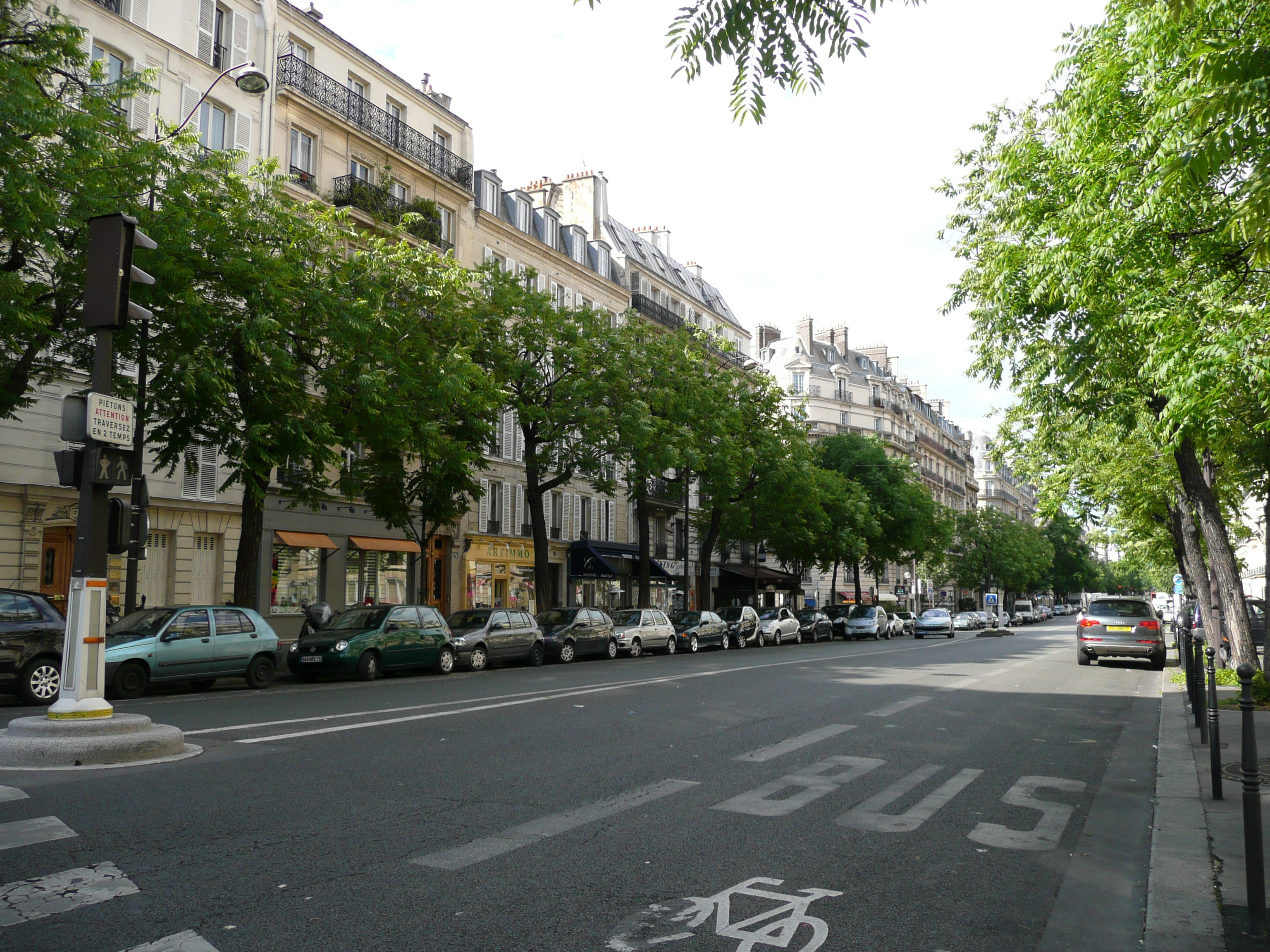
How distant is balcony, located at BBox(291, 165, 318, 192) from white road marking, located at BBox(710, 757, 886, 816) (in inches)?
1014

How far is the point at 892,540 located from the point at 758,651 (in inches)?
942

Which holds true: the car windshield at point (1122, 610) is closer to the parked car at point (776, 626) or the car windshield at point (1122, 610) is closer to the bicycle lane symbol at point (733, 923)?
the parked car at point (776, 626)

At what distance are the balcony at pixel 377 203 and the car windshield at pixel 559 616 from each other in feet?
38.3

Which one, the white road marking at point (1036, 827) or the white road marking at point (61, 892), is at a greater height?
the white road marking at point (61, 892)

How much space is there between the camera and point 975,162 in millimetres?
16375

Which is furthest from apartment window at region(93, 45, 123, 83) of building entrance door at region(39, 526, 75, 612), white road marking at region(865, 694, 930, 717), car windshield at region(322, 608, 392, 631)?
white road marking at region(865, 694, 930, 717)

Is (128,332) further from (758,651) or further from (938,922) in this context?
(758,651)

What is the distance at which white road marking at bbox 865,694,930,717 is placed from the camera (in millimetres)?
13398

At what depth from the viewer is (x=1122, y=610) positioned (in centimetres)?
2444

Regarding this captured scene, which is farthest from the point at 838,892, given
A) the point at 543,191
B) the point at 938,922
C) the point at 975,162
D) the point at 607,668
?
the point at 543,191

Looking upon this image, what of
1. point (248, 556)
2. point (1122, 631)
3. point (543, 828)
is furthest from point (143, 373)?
point (1122, 631)

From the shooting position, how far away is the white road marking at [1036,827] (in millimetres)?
6555

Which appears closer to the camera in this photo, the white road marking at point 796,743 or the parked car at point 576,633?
the white road marking at point 796,743

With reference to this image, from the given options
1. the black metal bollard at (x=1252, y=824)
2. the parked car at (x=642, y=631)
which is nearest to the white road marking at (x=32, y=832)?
the black metal bollard at (x=1252, y=824)
